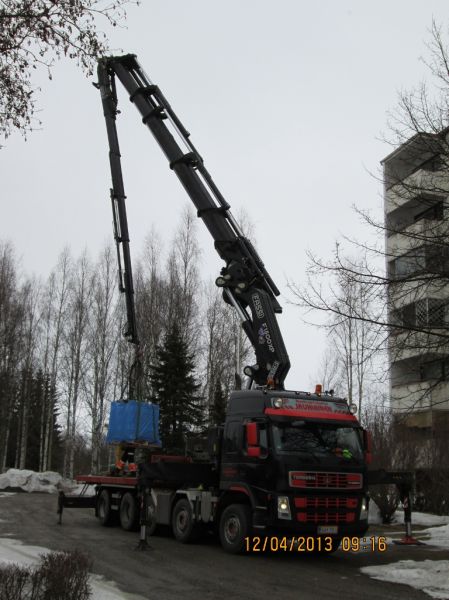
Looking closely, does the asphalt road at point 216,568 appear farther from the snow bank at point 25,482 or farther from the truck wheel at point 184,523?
the snow bank at point 25,482

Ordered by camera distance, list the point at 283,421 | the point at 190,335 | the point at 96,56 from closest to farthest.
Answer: the point at 96,56 → the point at 283,421 → the point at 190,335

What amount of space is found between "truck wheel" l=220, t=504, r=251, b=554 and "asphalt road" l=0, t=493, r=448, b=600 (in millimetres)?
235

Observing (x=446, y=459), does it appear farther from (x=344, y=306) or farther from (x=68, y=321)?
(x=68, y=321)

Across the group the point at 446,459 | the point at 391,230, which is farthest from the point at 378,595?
the point at 446,459

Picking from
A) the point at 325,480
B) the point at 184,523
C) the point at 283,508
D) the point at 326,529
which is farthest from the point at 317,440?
the point at 184,523

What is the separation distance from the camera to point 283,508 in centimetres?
1067

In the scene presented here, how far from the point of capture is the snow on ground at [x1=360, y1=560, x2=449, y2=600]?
861 centimetres

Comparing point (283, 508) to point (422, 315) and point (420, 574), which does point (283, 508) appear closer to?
point (420, 574)

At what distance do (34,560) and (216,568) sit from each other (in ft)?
8.91

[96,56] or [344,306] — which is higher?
[96,56]

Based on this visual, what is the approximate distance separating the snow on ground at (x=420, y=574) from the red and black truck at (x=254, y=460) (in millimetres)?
1104

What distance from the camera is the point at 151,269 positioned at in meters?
39.8

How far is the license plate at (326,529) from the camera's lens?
10805 millimetres

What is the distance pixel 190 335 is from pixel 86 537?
23739mm
